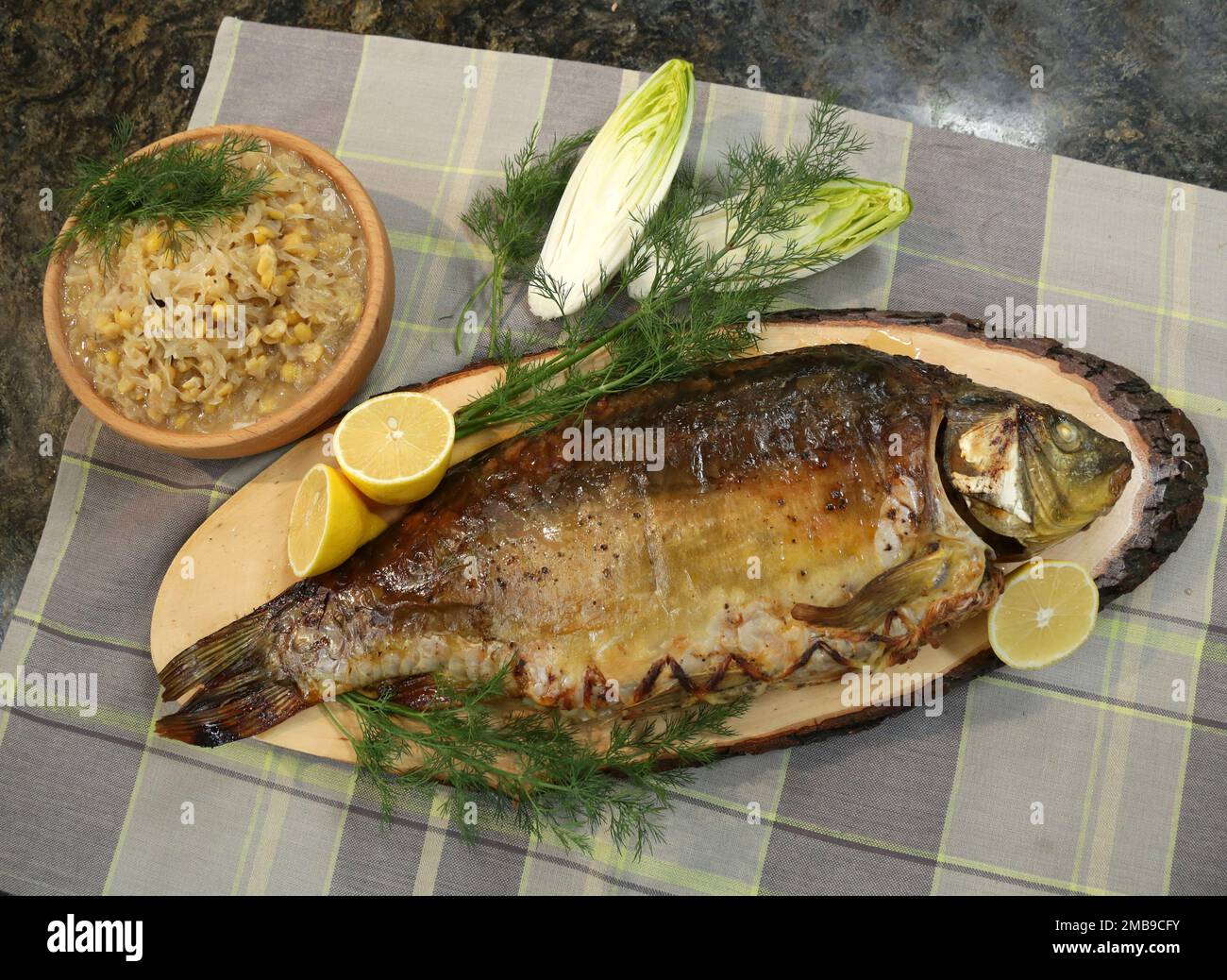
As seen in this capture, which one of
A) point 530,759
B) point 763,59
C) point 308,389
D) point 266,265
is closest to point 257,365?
point 308,389

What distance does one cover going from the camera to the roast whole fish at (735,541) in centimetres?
301

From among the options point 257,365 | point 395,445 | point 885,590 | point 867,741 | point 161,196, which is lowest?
point 867,741

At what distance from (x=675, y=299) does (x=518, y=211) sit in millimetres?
Result: 786

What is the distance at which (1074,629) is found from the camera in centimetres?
325

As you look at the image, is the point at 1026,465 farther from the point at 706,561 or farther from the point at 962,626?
the point at 706,561

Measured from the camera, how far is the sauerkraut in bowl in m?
3.11

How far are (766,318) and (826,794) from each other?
6.10 ft

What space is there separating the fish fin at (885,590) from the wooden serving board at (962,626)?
0.50 meters

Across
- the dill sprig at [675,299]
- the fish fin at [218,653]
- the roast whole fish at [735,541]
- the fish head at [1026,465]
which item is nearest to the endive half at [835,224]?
the dill sprig at [675,299]

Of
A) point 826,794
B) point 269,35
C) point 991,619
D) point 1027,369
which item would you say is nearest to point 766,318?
point 1027,369

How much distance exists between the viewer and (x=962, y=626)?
11.4 feet

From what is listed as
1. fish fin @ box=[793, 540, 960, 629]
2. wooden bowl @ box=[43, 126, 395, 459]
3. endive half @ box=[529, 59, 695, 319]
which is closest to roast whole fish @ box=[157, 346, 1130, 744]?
fish fin @ box=[793, 540, 960, 629]

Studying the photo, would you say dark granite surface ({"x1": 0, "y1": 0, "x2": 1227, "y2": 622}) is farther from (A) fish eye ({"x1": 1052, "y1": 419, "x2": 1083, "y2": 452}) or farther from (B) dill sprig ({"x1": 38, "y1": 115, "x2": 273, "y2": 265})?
(A) fish eye ({"x1": 1052, "y1": 419, "x2": 1083, "y2": 452})

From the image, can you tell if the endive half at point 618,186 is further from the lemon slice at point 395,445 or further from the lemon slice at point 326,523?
the lemon slice at point 326,523
